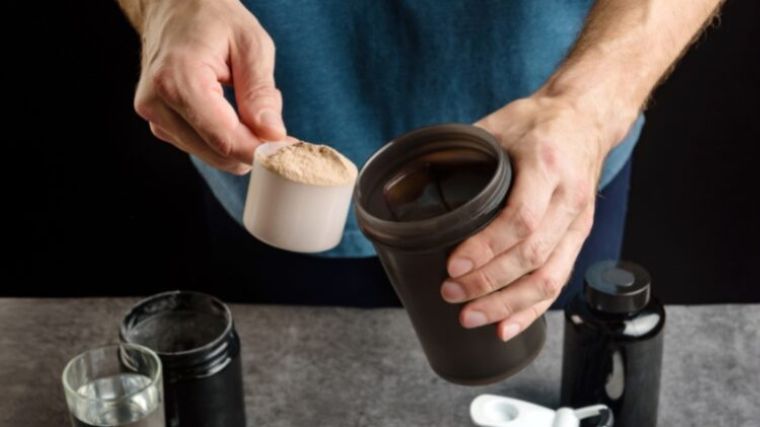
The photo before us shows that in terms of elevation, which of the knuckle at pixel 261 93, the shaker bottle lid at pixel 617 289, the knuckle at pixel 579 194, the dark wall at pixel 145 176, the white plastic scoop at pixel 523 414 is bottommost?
the dark wall at pixel 145 176

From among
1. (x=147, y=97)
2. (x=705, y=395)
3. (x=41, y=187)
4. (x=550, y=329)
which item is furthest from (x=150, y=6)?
(x=41, y=187)

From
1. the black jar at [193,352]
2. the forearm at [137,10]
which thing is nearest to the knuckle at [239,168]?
the black jar at [193,352]

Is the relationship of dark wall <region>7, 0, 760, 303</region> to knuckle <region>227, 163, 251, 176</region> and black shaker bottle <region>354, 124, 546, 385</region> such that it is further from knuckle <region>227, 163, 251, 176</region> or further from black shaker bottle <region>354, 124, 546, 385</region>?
black shaker bottle <region>354, 124, 546, 385</region>

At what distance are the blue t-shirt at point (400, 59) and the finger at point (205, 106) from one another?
27 cm

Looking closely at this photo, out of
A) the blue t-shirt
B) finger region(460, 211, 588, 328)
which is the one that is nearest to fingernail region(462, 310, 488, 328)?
finger region(460, 211, 588, 328)

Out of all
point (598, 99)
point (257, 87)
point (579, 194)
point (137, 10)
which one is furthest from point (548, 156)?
point (137, 10)

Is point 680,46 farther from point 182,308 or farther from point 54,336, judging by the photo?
point 54,336

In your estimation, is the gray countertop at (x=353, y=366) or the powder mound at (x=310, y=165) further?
the gray countertop at (x=353, y=366)

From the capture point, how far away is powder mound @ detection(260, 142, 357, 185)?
3.00ft

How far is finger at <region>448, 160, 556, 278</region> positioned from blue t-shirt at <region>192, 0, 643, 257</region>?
1.40ft

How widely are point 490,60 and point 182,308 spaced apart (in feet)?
1.50

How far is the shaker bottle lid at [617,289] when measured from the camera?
3.30 ft

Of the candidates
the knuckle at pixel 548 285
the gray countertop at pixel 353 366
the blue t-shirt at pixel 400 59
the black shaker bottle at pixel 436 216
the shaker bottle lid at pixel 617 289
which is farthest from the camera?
the blue t-shirt at pixel 400 59

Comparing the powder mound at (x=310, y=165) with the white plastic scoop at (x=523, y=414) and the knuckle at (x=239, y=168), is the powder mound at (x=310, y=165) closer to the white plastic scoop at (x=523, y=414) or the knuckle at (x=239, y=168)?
the knuckle at (x=239, y=168)
